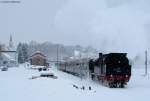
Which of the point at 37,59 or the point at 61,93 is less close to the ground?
the point at 37,59

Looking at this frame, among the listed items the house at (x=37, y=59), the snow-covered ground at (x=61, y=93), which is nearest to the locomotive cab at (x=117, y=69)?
the snow-covered ground at (x=61, y=93)

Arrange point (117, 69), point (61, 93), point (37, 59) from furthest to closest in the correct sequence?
point (37, 59) < point (117, 69) < point (61, 93)

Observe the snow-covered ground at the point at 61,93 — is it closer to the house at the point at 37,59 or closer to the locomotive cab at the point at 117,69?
the locomotive cab at the point at 117,69

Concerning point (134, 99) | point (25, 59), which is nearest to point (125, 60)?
point (134, 99)

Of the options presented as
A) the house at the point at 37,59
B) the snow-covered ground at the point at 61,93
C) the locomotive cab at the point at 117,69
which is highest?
the house at the point at 37,59

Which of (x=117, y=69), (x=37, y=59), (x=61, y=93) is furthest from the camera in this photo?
(x=37, y=59)

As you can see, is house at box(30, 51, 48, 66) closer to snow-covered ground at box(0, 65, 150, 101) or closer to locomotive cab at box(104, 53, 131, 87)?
locomotive cab at box(104, 53, 131, 87)

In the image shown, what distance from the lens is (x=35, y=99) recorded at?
20.3 metres

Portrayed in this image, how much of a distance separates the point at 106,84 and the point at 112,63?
222 cm

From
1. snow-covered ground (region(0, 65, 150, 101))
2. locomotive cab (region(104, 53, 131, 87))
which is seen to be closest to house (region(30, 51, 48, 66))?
locomotive cab (region(104, 53, 131, 87))

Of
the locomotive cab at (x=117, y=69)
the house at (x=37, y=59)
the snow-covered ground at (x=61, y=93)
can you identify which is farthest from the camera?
the house at (x=37, y=59)

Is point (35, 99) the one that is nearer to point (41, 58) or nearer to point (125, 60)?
point (125, 60)

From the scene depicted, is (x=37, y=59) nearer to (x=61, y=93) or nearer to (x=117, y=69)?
(x=117, y=69)

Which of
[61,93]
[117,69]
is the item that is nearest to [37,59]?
[117,69]
